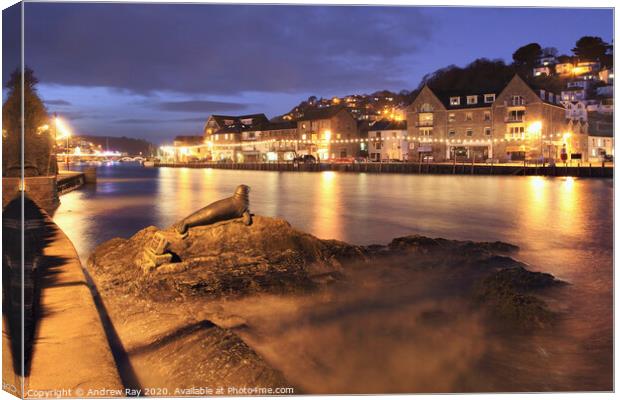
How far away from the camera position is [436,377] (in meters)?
4.59

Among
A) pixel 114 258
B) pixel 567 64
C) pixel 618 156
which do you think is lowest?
pixel 114 258

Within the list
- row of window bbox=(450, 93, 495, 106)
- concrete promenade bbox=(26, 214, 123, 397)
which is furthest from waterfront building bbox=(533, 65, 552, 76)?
concrete promenade bbox=(26, 214, 123, 397)

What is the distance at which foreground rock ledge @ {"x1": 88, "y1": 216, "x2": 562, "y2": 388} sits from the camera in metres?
4.51

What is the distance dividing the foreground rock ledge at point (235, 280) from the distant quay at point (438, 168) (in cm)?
2960

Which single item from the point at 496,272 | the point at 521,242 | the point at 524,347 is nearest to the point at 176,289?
the point at 524,347

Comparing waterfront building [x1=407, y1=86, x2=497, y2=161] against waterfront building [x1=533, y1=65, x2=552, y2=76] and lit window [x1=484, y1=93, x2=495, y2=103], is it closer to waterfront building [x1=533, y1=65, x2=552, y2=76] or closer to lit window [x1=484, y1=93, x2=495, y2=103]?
lit window [x1=484, y1=93, x2=495, y2=103]

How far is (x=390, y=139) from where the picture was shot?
189 feet

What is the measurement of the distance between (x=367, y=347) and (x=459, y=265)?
360 centimetres

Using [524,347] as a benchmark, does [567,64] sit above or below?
above

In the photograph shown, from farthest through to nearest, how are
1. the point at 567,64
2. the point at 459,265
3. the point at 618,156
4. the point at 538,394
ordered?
the point at 567,64 → the point at 459,265 → the point at 618,156 → the point at 538,394

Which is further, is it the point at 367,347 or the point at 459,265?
the point at 459,265

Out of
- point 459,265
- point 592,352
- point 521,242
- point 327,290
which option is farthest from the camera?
point 521,242

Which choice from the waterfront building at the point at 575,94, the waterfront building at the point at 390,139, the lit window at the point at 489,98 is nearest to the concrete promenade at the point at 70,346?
the lit window at the point at 489,98

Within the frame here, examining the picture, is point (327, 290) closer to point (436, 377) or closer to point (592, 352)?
point (436, 377)
